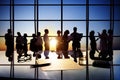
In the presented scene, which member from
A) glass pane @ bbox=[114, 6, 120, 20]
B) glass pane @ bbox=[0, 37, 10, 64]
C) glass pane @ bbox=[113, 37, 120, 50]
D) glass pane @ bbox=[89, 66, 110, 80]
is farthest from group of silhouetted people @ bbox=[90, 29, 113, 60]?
glass pane @ bbox=[0, 37, 10, 64]

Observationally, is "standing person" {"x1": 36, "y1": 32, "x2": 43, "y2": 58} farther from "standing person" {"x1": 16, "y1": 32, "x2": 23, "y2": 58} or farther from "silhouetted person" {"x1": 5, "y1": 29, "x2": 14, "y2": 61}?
"silhouetted person" {"x1": 5, "y1": 29, "x2": 14, "y2": 61}

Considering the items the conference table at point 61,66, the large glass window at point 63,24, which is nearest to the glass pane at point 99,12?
the large glass window at point 63,24

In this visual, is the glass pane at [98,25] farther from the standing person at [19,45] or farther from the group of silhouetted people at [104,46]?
the standing person at [19,45]

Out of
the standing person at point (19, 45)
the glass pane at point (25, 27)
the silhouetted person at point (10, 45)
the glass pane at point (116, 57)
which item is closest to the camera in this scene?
the standing person at point (19, 45)

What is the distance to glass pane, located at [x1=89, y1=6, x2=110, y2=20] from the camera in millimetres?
12047

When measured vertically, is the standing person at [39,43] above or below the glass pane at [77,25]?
below

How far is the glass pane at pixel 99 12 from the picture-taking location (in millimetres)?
12047

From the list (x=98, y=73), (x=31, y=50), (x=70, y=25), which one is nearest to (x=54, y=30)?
(x=70, y=25)

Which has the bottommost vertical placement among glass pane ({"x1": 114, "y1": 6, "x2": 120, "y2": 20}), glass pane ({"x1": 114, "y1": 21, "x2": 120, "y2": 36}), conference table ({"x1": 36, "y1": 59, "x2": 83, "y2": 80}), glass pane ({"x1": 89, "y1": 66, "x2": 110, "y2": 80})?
glass pane ({"x1": 89, "y1": 66, "x2": 110, "y2": 80})

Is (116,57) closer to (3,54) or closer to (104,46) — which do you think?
(104,46)

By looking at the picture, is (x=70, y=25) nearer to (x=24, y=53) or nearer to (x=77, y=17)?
(x=77, y=17)

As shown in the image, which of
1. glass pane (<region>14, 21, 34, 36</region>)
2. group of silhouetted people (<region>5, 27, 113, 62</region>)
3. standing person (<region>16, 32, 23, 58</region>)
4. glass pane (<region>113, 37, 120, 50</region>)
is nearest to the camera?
group of silhouetted people (<region>5, 27, 113, 62</region>)

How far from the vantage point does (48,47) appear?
10.8 m

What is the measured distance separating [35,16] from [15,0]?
97 cm
